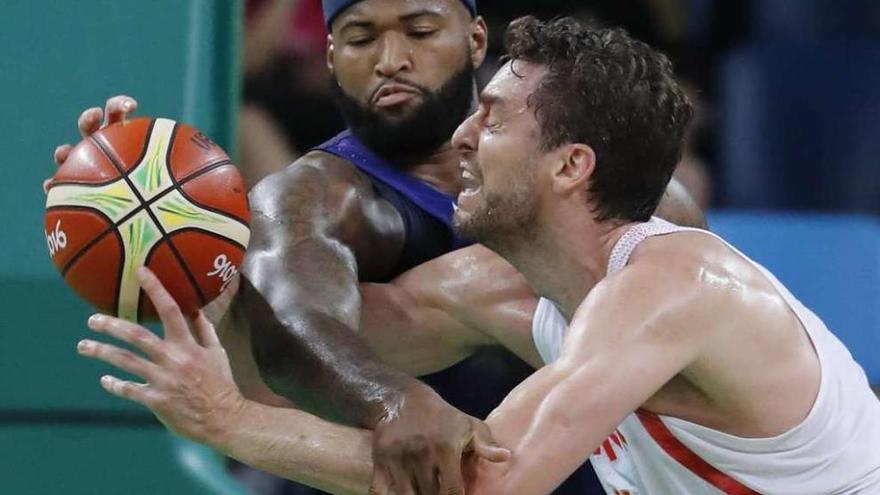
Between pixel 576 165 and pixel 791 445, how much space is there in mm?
758

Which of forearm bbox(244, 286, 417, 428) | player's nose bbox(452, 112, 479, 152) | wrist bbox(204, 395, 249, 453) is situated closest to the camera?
wrist bbox(204, 395, 249, 453)

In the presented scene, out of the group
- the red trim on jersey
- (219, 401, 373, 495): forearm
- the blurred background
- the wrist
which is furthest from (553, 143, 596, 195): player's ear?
the blurred background

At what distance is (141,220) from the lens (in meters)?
3.88

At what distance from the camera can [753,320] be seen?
3.66m

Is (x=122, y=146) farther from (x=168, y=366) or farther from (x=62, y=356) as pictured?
(x=62, y=356)

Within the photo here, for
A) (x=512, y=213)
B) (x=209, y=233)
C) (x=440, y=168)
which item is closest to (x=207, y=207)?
(x=209, y=233)

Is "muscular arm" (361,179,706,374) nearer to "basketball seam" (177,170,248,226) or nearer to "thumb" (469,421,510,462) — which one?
"basketball seam" (177,170,248,226)

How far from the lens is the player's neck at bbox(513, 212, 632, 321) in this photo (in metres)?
3.99

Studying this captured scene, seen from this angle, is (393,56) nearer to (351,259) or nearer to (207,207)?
(351,259)

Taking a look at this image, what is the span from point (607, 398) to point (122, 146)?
1215 millimetres

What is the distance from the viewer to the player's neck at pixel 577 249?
3.99 m

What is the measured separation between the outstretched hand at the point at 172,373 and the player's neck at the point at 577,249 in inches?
31.1

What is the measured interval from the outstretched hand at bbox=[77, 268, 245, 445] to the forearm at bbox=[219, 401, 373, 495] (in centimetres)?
4

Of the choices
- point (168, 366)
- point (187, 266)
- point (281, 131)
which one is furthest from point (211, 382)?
point (281, 131)
